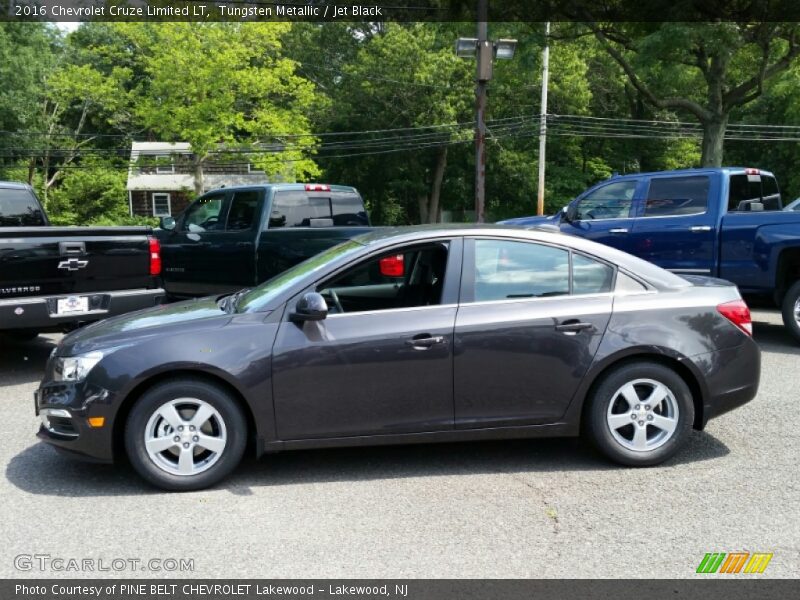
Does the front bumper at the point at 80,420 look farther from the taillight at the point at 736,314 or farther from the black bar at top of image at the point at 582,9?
the black bar at top of image at the point at 582,9

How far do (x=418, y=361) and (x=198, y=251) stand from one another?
666cm

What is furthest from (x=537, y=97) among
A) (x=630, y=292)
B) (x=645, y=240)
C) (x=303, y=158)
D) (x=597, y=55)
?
(x=630, y=292)

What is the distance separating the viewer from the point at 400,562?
3.65 metres

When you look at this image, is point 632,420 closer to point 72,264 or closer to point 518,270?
point 518,270

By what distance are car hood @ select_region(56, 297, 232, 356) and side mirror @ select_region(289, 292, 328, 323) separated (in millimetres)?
452

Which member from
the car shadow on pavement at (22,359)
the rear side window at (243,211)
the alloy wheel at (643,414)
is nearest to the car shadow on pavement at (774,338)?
the alloy wheel at (643,414)

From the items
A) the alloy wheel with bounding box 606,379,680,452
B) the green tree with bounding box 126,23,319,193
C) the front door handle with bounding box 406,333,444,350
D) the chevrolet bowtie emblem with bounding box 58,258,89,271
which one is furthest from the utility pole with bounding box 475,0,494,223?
the green tree with bounding box 126,23,319,193

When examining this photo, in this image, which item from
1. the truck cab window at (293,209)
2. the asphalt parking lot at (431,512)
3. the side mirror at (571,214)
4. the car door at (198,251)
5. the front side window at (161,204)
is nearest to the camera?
the asphalt parking lot at (431,512)

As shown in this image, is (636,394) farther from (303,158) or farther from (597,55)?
(597,55)

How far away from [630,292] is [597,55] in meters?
40.0

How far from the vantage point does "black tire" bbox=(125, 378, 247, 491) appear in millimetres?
4473

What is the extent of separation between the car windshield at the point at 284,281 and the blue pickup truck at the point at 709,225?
19.1 ft

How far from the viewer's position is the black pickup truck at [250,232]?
9938 mm

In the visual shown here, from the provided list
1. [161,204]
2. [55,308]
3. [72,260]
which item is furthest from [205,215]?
[161,204]
